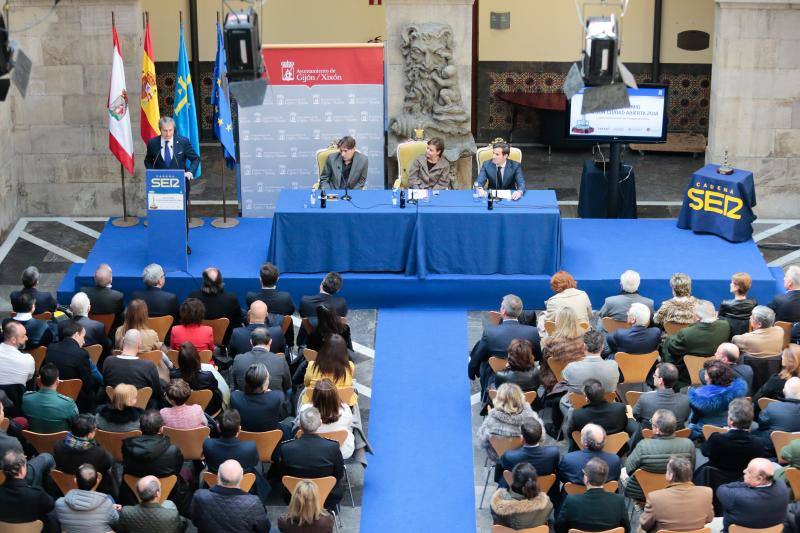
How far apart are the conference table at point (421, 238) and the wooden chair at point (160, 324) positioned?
2067mm

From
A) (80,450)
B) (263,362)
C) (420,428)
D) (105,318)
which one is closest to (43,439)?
(80,450)

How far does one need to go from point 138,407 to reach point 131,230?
512 centimetres

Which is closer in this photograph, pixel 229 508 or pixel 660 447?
pixel 229 508

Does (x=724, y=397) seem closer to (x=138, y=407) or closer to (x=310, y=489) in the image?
(x=310, y=489)

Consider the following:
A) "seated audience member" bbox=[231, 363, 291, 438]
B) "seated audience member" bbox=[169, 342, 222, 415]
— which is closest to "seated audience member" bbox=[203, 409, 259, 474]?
"seated audience member" bbox=[231, 363, 291, 438]

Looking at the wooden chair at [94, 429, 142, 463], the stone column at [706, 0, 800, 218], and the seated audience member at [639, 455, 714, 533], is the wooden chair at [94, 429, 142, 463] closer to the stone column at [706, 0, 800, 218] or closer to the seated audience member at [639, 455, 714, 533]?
the seated audience member at [639, 455, 714, 533]

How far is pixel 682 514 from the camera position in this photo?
8.17 m

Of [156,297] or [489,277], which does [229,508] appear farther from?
[489,277]

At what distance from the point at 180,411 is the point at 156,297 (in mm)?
2330

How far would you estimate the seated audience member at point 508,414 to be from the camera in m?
9.20

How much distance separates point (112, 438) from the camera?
30.0 ft

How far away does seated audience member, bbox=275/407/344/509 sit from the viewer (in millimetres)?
8836

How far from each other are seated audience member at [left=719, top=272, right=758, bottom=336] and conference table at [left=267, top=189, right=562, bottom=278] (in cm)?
228

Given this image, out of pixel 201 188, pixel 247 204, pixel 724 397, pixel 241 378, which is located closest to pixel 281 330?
pixel 241 378
